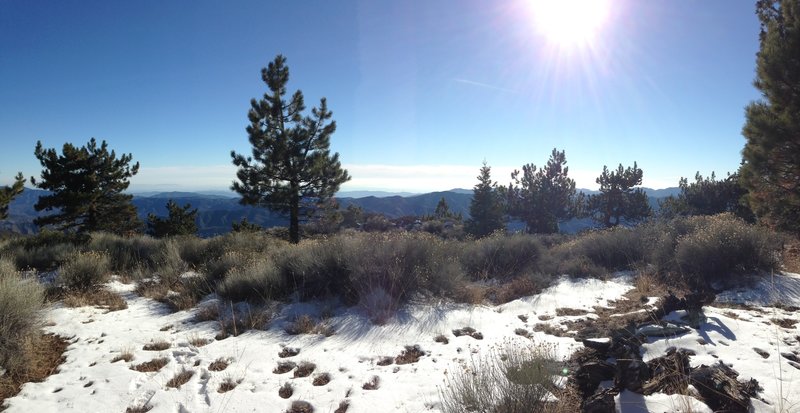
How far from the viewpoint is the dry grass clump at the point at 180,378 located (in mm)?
3695

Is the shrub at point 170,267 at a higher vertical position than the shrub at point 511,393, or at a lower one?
lower

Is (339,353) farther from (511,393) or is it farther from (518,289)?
(518,289)

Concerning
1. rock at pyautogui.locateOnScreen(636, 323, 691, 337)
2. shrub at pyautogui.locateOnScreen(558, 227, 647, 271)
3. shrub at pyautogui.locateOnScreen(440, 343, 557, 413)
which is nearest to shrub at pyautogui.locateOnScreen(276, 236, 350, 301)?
shrub at pyautogui.locateOnScreen(440, 343, 557, 413)

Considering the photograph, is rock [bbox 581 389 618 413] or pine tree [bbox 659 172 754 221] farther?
pine tree [bbox 659 172 754 221]

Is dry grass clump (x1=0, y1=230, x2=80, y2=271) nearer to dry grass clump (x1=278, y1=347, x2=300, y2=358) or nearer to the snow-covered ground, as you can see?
the snow-covered ground

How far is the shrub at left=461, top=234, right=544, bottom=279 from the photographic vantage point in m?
9.16

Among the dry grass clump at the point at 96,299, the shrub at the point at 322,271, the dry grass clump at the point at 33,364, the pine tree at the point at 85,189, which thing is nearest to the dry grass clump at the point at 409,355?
the shrub at the point at 322,271

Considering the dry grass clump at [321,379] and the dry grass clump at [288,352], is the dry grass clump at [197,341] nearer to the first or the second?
the dry grass clump at [288,352]

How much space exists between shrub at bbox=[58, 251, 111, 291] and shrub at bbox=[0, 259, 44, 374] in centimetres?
227

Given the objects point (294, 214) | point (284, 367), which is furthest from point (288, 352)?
point (294, 214)

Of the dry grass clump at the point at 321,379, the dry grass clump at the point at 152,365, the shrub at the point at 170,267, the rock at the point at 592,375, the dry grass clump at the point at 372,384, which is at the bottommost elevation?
the dry grass clump at the point at 152,365

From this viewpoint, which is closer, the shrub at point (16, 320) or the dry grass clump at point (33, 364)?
the dry grass clump at point (33, 364)

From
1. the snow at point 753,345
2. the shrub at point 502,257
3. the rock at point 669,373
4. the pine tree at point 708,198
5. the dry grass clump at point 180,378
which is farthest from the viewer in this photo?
the pine tree at point 708,198

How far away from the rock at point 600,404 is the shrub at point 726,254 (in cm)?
571
